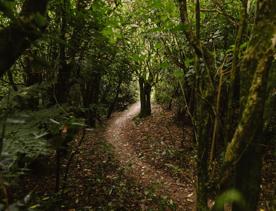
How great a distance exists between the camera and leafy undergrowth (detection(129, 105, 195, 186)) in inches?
404

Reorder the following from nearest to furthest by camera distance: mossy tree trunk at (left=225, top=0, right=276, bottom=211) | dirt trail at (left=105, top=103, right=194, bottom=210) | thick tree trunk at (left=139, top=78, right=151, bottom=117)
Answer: mossy tree trunk at (left=225, top=0, right=276, bottom=211), dirt trail at (left=105, top=103, right=194, bottom=210), thick tree trunk at (left=139, top=78, right=151, bottom=117)

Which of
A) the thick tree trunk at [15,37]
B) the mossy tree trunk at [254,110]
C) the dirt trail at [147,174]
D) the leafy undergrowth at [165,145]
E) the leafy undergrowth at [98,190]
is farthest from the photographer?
the leafy undergrowth at [165,145]

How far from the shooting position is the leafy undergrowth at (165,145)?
10.2 metres

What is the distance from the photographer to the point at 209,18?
10.2 metres

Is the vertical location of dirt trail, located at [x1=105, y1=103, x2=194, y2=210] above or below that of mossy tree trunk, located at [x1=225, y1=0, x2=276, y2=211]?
below

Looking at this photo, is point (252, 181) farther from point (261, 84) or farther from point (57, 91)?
point (57, 91)

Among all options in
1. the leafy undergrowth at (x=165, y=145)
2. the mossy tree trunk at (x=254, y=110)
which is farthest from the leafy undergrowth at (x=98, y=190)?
the mossy tree trunk at (x=254, y=110)

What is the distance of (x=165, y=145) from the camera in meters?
12.6

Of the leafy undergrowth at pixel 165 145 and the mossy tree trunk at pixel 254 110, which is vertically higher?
the mossy tree trunk at pixel 254 110

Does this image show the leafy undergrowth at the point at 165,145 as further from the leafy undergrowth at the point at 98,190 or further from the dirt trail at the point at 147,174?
the leafy undergrowth at the point at 98,190

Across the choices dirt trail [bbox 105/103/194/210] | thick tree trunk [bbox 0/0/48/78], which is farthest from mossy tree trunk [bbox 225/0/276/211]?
dirt trail [bbox 105/103/194/210]

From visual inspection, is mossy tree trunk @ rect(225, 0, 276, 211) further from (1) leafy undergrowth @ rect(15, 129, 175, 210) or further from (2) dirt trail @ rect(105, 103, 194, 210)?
(2) dirt trail @ rect(105, 103, 194, 210)

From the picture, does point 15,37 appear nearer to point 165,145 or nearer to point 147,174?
point 147,174

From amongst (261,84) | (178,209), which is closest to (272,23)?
(261,84)
